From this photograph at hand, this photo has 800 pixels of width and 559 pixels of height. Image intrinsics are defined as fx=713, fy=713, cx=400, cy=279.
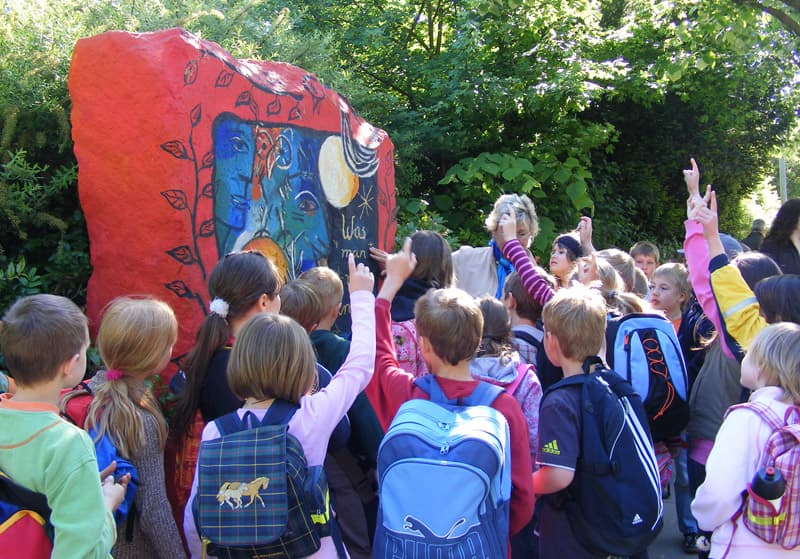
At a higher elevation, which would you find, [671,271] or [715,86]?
[715,86]

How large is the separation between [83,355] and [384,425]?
44.4 inches

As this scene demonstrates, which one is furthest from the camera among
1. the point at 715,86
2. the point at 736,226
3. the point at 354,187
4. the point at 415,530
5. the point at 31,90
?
the point at 736,226

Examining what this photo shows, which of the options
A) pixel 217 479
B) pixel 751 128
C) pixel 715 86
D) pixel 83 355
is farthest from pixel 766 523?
pixel 751 128

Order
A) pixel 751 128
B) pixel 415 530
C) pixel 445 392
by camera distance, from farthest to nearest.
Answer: pixel 751 128
pixel 445 392
pixel 415 530

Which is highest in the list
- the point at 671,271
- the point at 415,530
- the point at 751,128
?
the point at 751,128

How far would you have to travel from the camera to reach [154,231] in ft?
11.8

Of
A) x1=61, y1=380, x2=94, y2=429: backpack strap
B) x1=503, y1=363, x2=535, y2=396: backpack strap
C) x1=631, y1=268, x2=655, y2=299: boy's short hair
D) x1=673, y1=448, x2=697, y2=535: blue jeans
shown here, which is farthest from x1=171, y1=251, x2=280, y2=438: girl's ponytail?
x1=673, y1=448, x2=697, y2=535: blue jeans

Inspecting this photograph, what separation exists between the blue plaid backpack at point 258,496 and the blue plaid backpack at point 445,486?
23cm

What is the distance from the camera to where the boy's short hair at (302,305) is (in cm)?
288

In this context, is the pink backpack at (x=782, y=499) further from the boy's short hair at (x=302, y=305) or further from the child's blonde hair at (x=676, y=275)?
the child's blonde hair at (x=676, y=275)

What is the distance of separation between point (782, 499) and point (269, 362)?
155 cm

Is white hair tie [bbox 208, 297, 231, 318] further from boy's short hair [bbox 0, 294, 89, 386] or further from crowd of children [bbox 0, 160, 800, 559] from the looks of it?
boy's short hair [bbox 0, 294, 89, 386]

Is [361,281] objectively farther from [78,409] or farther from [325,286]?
[78,409]

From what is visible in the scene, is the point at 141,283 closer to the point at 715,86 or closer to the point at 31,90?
the point at 31,90
